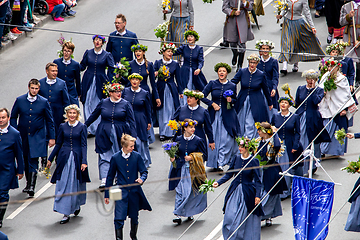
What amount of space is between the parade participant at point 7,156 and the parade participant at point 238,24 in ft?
20.5

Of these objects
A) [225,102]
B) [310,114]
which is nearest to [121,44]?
[225,102]

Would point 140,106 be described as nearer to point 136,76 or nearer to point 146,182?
point 136,76

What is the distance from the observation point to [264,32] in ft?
62.0

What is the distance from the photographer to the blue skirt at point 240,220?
10875mm

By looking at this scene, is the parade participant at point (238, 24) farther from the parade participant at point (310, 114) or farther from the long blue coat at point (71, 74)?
the long blue coat at point (71, 74)

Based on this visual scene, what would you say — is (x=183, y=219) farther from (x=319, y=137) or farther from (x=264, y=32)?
(x=264, y=32)

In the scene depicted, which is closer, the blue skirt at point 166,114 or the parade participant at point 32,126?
the parade participant at point 32,126

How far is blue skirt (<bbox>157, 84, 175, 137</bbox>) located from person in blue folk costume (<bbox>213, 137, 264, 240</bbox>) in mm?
3703

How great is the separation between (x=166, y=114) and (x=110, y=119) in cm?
207

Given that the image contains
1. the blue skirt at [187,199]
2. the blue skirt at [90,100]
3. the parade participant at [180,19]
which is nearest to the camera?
the blue skirt at [187,199]

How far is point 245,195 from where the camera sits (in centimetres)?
1084

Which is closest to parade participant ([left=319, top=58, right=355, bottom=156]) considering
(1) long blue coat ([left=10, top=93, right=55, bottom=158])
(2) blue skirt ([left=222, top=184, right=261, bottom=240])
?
(2) blue skirt ([left=222, top=184, right=261, bottom=240])

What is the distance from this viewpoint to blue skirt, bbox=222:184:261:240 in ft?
35.7

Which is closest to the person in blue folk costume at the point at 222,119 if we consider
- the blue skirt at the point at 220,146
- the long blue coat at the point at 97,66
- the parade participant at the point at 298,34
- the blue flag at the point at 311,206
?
the blue skirt at the point at 220,146
